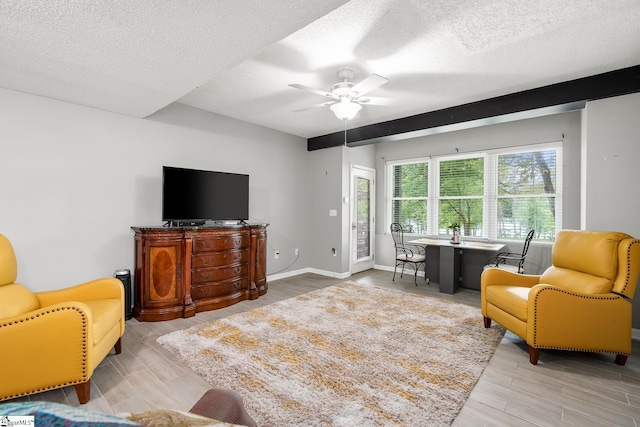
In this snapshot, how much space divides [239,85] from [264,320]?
2.70m

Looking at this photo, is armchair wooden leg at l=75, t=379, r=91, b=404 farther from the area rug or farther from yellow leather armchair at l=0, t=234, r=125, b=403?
the area rug

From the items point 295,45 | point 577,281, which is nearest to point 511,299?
point 577,281

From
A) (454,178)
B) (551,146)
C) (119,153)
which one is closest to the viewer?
(119,153)

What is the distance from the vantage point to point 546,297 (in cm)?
248

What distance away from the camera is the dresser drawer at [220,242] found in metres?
3.71

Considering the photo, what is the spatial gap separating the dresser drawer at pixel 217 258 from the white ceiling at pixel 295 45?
5.98ft

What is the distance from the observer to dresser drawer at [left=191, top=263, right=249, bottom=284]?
3.72 meters

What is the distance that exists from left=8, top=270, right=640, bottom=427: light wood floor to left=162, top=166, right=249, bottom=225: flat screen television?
4.95ft

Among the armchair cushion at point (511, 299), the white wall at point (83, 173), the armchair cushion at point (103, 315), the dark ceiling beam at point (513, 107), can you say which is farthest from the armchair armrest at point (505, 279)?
the white wall at point (83, 173)

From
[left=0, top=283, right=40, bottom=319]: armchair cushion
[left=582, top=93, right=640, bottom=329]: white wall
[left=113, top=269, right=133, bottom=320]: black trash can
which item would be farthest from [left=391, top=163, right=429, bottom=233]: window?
[left=0, top=283, right=40, bottom=319]: armchair cushion

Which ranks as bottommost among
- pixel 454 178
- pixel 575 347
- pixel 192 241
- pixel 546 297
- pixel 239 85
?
pixel 575 347

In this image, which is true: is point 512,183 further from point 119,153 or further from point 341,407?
point 119,153

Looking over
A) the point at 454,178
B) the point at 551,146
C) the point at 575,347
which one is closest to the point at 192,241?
the point at 575,347

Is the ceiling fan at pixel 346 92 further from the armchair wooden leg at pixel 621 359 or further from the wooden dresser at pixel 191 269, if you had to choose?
the armchair wooden leg at pixel 621 359
